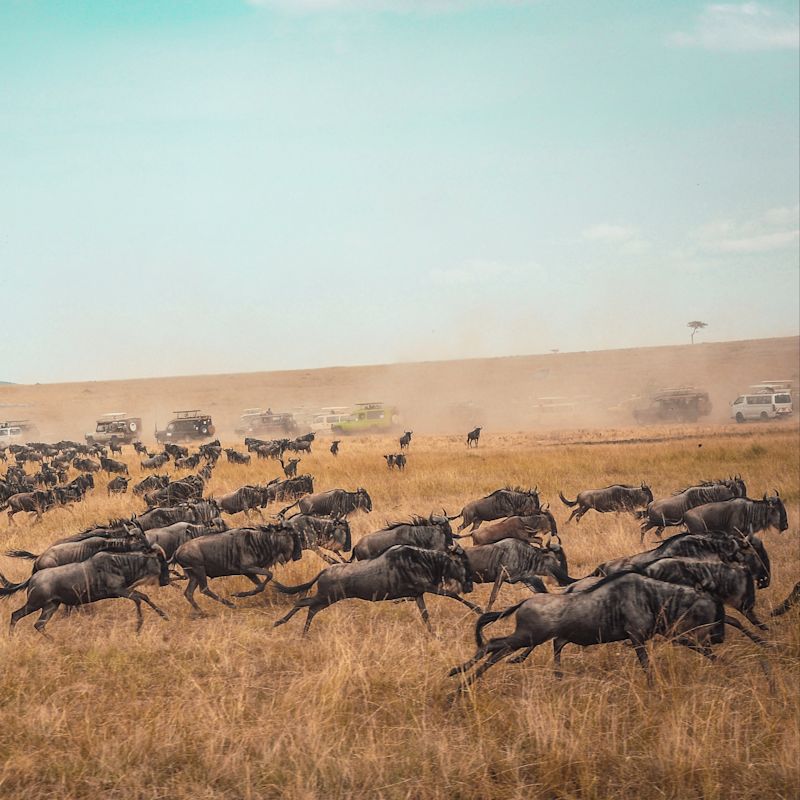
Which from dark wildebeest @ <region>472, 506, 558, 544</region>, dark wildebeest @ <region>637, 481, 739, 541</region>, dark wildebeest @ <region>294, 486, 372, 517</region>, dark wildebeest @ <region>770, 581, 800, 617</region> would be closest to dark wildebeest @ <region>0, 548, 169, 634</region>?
dark wildebeest @ <region>472, 506, 558, 544</region>

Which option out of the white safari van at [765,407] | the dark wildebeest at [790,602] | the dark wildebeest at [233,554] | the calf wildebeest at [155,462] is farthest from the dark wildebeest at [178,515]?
the white safari van at [765,407]

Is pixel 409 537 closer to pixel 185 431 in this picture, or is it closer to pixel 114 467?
pixel 114 467

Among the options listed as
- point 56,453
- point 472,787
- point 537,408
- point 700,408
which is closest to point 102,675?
point 472,787

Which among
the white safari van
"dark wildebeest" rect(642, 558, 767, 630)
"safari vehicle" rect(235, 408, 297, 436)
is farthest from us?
"safari vehicle" rect(235, 408, 297, 436)

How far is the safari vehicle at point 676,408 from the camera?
49.6 meters

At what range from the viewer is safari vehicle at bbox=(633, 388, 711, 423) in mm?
49625

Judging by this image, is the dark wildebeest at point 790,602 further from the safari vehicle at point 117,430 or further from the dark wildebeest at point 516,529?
the safari vehicle at point 117,430

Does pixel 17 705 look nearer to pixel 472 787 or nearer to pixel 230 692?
pixel 230 692

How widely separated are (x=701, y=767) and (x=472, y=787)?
138cm

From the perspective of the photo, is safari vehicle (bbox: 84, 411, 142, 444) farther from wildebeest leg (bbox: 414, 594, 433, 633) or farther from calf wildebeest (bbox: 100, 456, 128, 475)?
wildebeest leg (bbox: 414, 594, 433, 633)

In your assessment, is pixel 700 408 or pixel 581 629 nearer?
pixel 581 629

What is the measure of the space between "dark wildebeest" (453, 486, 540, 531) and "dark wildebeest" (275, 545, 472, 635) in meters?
4.64

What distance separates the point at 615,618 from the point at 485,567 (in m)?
2.72

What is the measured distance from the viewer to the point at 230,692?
5.97 m
